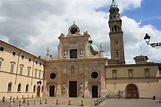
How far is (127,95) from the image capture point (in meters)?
35.3

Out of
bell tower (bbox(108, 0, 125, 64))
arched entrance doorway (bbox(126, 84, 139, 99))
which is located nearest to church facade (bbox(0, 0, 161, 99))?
arched entrance doorway (bbox(126, 84, 139, 99))

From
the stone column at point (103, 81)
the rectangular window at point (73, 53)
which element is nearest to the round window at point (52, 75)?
the rectangular window at point (73, 53)

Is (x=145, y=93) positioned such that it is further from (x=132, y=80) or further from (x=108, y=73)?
(x=108, y=73)

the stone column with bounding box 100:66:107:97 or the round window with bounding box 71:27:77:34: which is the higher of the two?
the round window with bounding box 71:27:77:34

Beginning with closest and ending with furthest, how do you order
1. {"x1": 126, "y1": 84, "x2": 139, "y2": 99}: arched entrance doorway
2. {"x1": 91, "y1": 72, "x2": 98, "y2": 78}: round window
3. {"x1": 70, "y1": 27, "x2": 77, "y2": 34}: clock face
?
{"x1": 126, "y1": 84, "x2": 139, "y2": 99}: arched entrance doorway, {"x1": 91, "y1": 72, "x2": 98, "y2": 78}: round window, {"x1": 70, "y1": 27, "x2": 77, "y2": 34}: clock face

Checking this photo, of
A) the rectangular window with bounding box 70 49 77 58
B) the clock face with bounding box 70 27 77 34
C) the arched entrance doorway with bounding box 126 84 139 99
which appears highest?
the clock face with bounding box 70 27 77 34

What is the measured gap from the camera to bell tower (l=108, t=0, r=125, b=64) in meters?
56.8

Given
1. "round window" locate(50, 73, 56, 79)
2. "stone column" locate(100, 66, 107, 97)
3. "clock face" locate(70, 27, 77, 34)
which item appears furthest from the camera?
"clock face" locate(70, 27, 77, 34)

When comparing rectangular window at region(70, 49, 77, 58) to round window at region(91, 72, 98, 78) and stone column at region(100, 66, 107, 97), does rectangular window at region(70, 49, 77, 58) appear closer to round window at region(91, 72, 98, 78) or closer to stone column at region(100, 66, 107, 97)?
round window at region(91, 72, 98, 78)

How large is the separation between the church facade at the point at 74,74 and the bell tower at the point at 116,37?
19168mm

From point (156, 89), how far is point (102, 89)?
39.0ft

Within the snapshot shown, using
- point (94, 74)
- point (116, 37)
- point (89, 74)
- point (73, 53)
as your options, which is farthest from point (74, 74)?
point (116, 37)

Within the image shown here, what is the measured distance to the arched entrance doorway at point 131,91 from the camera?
34.9 m

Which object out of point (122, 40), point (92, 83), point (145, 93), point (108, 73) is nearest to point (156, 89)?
point (145, 93)
